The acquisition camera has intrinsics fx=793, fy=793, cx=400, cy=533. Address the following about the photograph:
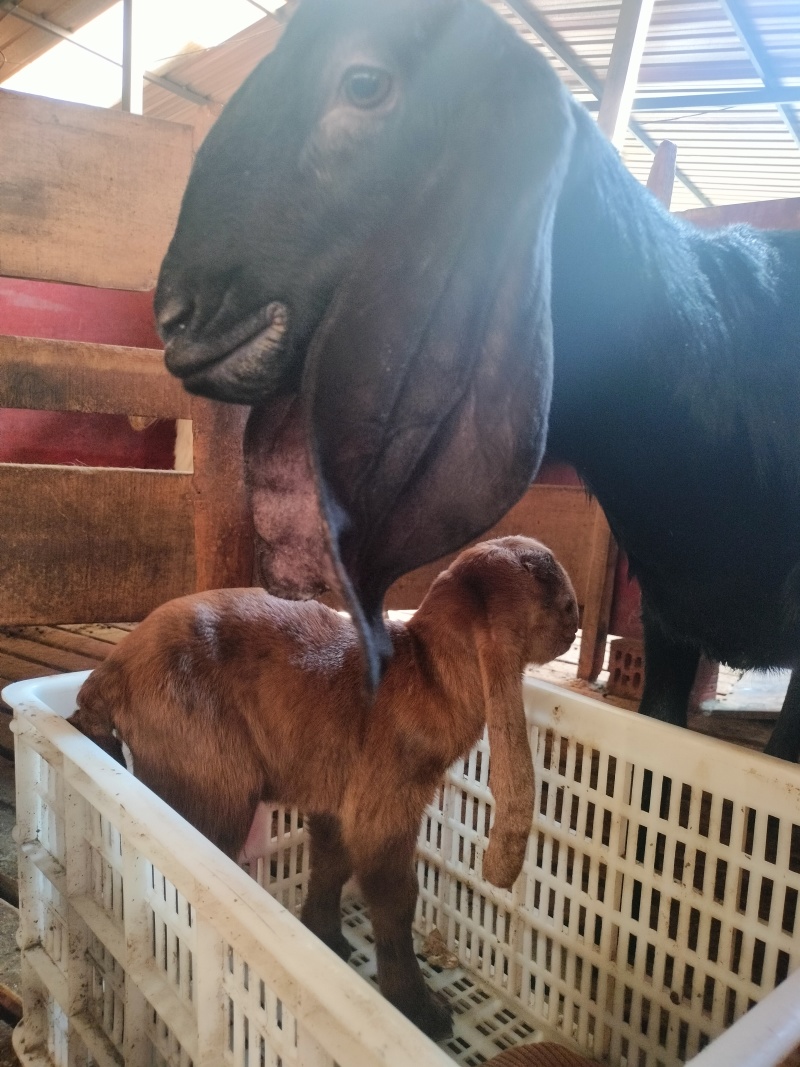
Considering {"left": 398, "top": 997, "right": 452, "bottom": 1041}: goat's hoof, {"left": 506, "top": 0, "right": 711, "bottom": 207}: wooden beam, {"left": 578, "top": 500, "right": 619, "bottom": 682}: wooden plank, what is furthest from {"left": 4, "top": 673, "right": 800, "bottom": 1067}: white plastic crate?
{"left": 506, "top": 0, "right": 711, "bottom": 207}: wooden beam

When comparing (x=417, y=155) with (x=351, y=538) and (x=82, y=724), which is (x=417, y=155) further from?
(x=82, y=724)

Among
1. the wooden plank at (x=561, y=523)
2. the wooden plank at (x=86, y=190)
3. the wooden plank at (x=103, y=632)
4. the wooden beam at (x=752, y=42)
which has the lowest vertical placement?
the wooden plank at (x=103, y=632)

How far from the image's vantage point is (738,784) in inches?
37.2

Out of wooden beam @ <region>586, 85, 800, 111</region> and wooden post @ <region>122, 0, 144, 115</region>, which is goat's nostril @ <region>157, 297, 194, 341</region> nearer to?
wooden post @ <region>122, 0, 144, 115</region>

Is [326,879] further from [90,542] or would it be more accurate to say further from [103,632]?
[103,632]

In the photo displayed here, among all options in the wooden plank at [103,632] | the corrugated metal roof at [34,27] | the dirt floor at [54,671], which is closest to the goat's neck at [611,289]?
the dirt floor at [54,671]

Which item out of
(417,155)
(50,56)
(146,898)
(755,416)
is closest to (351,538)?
(417,155)

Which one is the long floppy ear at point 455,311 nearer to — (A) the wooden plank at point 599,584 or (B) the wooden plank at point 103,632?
(A) the wooden plank at point 599,584

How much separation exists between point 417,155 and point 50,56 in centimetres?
345

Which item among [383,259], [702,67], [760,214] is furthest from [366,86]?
[702,67]

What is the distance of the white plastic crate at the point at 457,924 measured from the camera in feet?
1.93

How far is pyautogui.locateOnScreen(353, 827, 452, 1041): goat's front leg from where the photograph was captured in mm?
1030

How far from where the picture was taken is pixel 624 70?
1.27 m

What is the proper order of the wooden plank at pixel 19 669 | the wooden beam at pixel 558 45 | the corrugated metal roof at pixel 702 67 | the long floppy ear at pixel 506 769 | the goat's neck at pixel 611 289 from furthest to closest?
1. the wooden beam at pixel 558 45
2. the corrugated metal roof at pixel 702 67
3. the wooden plank at pixel 19 669
4. the long floppy ear at pixel 506 769
5. the goat's neck at pixel 611 289
